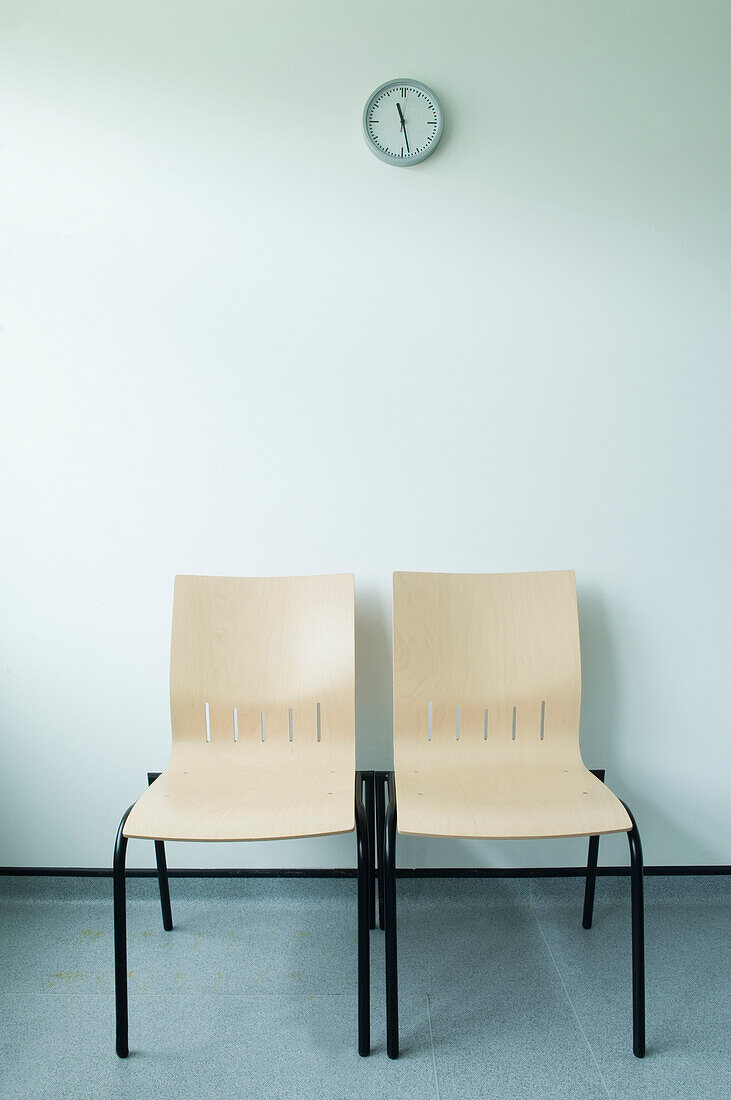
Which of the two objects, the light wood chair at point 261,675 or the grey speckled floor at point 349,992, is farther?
the light wood chair at point 261,675

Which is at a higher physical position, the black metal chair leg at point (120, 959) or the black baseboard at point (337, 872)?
the black metal chair leg at point (120, 959)

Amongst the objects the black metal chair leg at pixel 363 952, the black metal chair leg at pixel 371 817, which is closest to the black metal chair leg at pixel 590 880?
the black metal chair leg at pixel 371 817

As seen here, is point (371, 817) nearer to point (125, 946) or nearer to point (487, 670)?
point (487, 670)

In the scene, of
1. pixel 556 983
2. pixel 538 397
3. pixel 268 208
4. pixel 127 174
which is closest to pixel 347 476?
pixel 538 397

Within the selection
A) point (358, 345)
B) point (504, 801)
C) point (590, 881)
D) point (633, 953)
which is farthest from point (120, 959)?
point (358, 345)

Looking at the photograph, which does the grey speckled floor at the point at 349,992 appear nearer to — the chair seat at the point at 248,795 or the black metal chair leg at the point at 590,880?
the black metal chair leg at the point at 590,880

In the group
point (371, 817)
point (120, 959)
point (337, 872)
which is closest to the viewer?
point (120, 959)

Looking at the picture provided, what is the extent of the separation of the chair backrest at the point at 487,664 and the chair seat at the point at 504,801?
0.08 m

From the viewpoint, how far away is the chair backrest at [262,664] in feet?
5.72

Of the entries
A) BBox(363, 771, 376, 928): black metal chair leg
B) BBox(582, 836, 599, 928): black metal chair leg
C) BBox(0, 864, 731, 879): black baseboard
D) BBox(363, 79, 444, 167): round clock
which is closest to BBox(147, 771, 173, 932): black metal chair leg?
BBox(0, 864, 731, 879): black baseboard

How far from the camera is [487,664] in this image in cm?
177

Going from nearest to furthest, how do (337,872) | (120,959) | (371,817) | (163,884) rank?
(120,959), (371,817), (163,884), (337,872)

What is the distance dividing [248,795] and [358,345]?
117 cm

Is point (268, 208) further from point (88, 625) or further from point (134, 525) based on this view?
point (88, 625)
